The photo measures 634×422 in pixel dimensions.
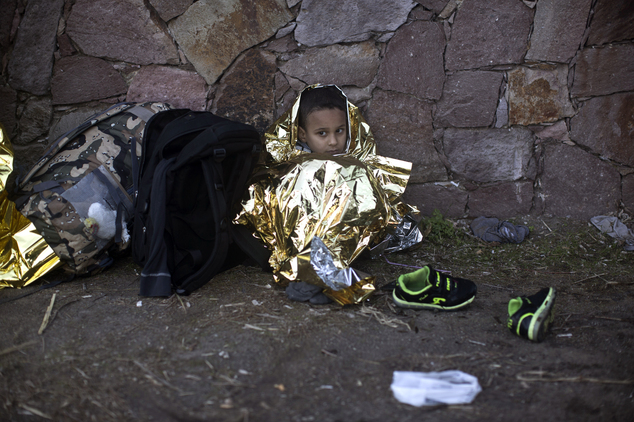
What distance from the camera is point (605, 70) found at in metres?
2.57

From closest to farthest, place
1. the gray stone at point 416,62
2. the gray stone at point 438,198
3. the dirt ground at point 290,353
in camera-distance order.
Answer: the dirt ground at point 290,353, the gray stone at point 416,62, the gray stone at point 438,198

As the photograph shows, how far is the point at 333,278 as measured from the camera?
188cm

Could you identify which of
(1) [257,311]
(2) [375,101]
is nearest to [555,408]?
(1) [257,311]

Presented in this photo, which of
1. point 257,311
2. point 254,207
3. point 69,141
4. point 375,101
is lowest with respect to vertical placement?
point 257,311

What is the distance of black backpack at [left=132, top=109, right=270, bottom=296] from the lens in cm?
201

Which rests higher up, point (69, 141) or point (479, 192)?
point (69, 141)

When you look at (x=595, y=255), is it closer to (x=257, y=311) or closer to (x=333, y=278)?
(x=333, y=278)

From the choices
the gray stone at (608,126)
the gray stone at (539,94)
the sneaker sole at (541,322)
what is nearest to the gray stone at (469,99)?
the gray stone at (539,94)

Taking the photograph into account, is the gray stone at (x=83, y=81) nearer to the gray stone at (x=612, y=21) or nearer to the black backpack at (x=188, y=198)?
the black backpack at (x=188, y=198)

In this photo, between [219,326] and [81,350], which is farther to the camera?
[219,326]

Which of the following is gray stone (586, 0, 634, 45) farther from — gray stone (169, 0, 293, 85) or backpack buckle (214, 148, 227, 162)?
backpack buckle (214, 148, 227, 162)

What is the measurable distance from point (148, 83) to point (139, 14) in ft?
1.44

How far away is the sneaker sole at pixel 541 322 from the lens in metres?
1.60

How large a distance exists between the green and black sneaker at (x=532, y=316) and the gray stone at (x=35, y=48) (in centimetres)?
316
